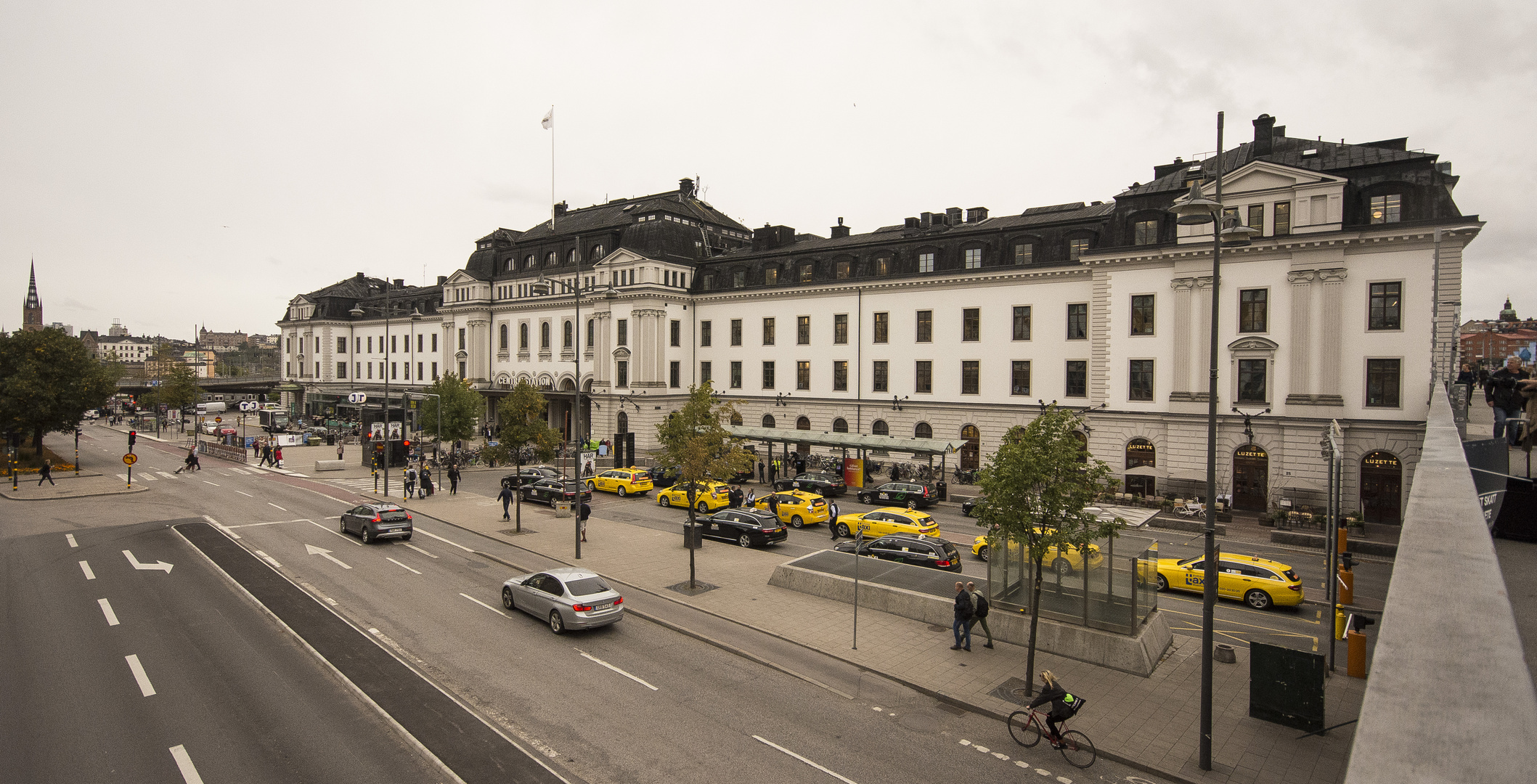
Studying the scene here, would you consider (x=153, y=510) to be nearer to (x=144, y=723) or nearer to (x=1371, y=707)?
(x=144, y=723)

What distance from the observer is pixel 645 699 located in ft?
44.9

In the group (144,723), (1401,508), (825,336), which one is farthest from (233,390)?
(1401,508)

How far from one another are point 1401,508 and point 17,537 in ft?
177

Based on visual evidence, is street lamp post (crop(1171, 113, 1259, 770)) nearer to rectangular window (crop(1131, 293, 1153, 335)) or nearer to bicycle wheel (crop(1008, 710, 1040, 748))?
bicycle wheel (crop(1008, 710, 1040, 748))

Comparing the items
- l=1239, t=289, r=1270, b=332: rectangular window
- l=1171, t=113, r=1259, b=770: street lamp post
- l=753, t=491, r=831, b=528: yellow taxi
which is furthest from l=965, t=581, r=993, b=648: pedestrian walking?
l=1239, t=289, r=1270, b=332: rectangular window

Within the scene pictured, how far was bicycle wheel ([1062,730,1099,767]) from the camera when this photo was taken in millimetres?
11648

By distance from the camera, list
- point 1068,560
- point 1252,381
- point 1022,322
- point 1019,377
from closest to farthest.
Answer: point 1068,560
point 1252,381
point 1022,322
point 1019,377

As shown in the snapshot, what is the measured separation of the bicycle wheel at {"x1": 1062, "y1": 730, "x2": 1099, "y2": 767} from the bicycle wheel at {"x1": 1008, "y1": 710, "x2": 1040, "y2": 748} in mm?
459

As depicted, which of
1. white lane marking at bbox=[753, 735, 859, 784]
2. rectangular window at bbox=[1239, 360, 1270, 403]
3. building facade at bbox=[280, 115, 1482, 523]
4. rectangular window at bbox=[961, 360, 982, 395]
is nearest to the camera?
white lane marking at bbox=[753, 735, 859, 784]

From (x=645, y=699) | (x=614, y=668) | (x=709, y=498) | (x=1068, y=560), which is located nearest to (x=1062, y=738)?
(x=1068, y=560)

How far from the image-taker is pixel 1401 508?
101 ft

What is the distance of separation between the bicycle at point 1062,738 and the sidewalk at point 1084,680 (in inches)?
20.0

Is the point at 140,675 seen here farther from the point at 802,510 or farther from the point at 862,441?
the point at 862,441

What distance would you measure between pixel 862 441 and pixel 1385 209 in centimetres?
2569
